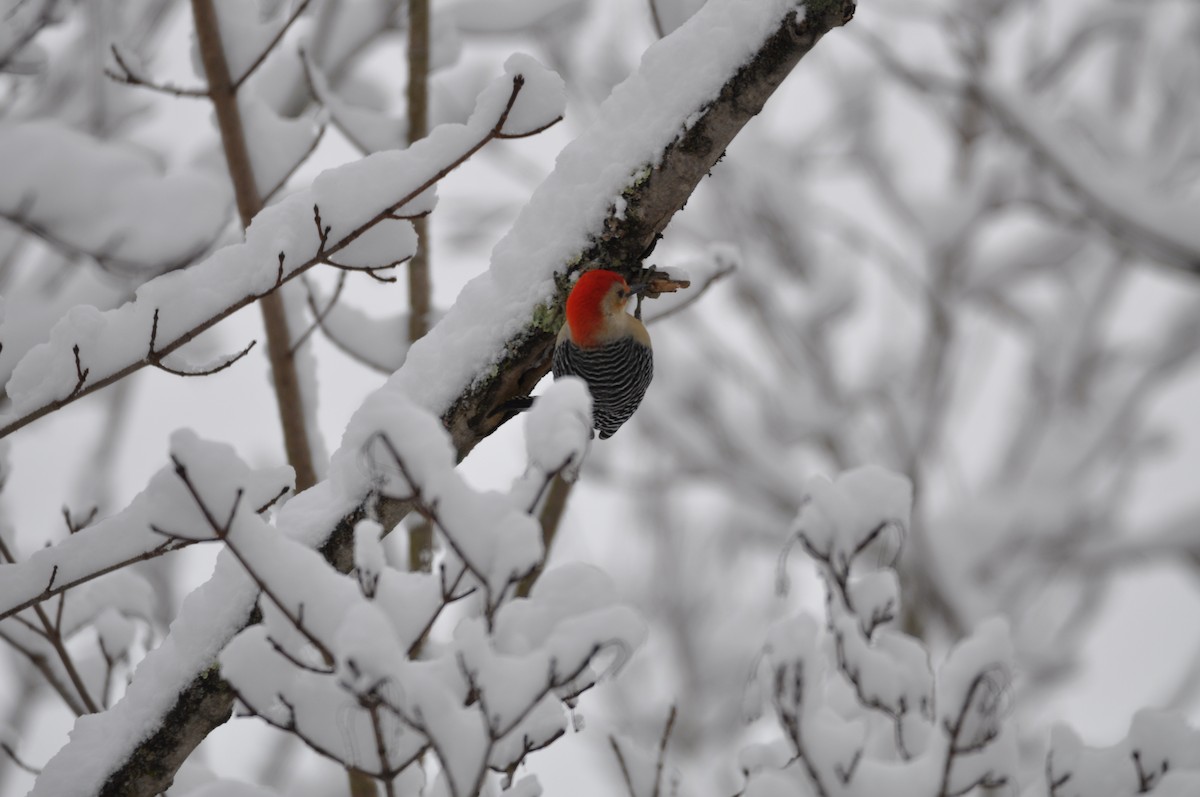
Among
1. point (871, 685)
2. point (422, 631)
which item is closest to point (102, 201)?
point (422, 631)

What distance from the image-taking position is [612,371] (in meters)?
2.17

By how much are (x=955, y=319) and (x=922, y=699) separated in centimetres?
561

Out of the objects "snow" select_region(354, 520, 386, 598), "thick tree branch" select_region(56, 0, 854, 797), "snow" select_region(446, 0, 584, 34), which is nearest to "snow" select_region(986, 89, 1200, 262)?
"snow" select_region(446, 0, 584, 34)

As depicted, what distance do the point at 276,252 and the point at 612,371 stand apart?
99 centimetres

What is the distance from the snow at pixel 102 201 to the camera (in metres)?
1.82

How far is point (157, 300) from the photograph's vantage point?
4.32ft

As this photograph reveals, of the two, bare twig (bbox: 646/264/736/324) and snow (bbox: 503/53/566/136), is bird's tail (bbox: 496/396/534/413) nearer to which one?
snow (bbox: 503/53/566/136)

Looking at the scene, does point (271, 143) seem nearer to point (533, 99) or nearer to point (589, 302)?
point (589, 302)

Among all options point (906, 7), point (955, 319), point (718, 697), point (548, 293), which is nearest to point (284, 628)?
point (548, 293)

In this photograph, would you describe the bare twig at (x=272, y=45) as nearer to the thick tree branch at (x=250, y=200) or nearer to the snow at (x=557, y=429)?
the thick tree branch at (x=250, y=200)

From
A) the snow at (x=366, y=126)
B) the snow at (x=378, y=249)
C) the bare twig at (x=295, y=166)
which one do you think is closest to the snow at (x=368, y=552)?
the snow at (x=378, y=249)

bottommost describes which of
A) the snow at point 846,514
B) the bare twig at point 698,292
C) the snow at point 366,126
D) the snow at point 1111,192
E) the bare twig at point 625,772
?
the bare twig at point 625,772

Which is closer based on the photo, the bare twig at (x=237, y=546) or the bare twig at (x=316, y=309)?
the bare twig at (x=237, y=546)

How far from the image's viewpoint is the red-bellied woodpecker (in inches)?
72.5
